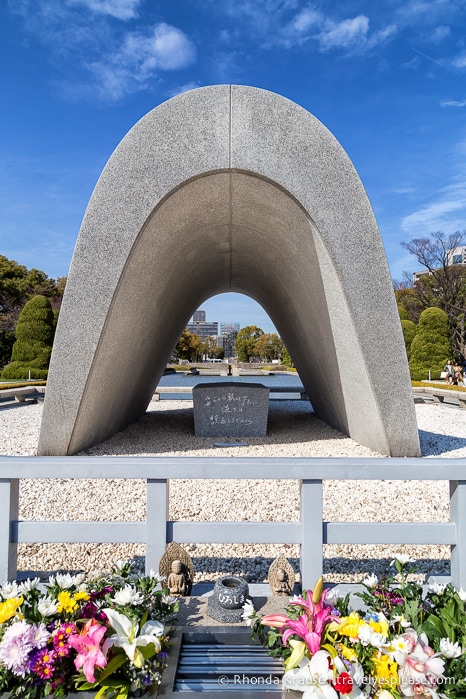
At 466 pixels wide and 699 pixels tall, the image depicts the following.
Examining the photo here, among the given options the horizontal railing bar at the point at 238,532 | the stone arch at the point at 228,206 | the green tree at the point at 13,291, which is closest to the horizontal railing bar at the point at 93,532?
the horizontal railing bar at the point at 238,532

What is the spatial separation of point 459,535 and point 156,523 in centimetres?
157

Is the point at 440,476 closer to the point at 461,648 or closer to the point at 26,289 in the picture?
the point at 461,648

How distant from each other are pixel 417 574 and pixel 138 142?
5161 mm

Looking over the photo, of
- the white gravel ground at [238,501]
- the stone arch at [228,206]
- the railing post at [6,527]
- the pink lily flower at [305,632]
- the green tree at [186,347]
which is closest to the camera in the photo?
the pink lily flower at [305,632]

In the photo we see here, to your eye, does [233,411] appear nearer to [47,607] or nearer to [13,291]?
[47,607]

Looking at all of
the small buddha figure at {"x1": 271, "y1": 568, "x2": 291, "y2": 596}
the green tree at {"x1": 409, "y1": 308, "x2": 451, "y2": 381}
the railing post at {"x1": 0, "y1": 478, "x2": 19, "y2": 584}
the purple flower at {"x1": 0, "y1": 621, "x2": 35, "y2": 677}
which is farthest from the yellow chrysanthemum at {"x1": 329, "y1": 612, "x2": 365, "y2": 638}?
the green tree at {"x1": 409, "y1": 308, "x2": 451, "y2": 381}

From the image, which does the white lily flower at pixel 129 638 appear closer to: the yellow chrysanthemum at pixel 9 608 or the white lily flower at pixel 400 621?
the yellow chrysanthemum at pixel 9 608

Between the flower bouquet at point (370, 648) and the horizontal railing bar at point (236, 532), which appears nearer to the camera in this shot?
the flower bouquet at point (370, 648)

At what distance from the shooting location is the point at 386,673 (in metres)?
1.50

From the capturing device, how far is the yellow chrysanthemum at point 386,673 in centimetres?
149

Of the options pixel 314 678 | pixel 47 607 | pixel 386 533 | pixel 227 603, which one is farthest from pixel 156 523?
pixel 386 533

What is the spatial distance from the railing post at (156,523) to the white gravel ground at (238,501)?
121 cm

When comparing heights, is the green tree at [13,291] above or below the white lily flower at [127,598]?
above

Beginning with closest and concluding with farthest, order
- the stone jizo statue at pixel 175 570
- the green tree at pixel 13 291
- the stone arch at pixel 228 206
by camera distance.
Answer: the stone jizo statue at pixel 175 570, the stone arch at pixel 228 206, the green tree at pixel 13 291
